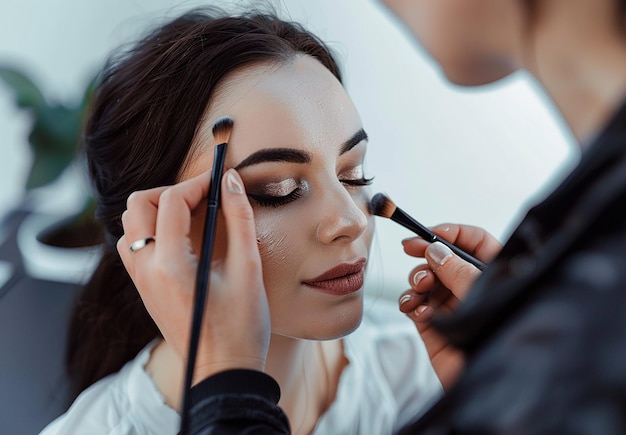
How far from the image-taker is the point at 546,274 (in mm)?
415

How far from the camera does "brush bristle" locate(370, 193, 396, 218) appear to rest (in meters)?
0.82

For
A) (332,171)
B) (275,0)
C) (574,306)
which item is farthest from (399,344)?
(574,306)

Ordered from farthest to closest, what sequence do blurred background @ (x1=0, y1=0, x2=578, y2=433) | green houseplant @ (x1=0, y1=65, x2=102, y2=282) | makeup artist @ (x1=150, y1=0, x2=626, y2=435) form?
blurred background @ (x1=0, y1=0, x2=578, y2=433) → green houseplant @ (x1=0, y1=65, x2=102, y2=282) → makeup artist @ (x1=150, y1=0, x2=626, y2=435)

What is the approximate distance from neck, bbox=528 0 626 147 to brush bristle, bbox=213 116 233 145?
36 cm

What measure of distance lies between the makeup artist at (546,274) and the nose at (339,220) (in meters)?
0.25

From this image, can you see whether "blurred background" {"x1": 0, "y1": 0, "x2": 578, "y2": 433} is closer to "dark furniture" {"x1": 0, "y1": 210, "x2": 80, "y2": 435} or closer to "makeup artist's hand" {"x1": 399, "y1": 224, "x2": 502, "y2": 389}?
"dark furniture" {"x1": 0, "y1": 210, "x2": 80, "y2": 435}

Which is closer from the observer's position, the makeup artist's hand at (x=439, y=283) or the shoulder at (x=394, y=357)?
the makeup artist's hand at (x=439, y=283)

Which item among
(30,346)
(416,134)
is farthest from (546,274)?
(416,134)

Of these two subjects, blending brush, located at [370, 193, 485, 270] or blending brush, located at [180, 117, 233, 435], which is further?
blending brush, located at [370, 193, 485, 270]

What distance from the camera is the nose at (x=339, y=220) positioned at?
0.78 metres

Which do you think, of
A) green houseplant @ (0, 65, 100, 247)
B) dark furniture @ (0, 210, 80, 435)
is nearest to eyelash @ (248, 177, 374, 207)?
dark furniture @ (0, 210, 80, 435)

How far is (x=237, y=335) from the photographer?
586 millimetres

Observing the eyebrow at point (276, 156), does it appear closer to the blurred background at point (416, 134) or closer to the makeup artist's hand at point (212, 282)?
the makeup artist's hand at point (212, 282)

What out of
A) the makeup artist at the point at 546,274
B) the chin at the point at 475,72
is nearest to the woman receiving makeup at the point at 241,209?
the makeup artist at the point at 546,274
